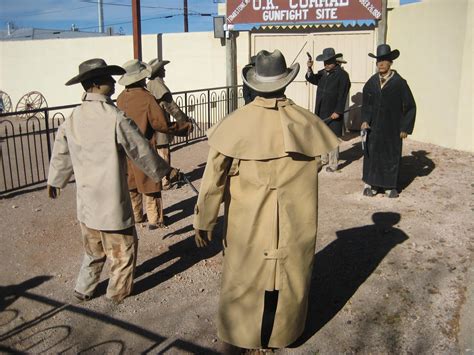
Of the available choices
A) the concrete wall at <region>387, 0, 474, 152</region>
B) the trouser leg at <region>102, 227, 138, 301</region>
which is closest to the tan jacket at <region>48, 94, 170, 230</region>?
the trouser leg at <region>102, 227, 138, 301</region>

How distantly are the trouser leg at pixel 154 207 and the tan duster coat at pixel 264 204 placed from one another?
260cm

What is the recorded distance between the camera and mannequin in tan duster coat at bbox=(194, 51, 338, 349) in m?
3.19

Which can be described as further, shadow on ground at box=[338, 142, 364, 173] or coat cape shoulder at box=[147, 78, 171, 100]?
shadow on ground at box=[338, 142, 364, 173]

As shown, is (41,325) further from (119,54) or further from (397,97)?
(119,54)

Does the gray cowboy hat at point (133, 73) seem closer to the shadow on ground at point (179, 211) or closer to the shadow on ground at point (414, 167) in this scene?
the shadow on ground at point (179, 211)

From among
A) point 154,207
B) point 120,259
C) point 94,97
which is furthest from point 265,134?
point 154,207

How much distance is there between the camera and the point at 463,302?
4297 mm

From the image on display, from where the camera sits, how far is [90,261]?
427 centimetres

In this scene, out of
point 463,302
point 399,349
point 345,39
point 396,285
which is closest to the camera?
point 399,349

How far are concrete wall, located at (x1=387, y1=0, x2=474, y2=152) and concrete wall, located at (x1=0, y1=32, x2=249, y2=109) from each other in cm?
441

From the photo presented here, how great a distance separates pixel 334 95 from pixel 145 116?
3.97m

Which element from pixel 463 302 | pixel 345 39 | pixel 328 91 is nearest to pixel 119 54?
pixel 345 39

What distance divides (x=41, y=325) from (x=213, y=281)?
4.95ft

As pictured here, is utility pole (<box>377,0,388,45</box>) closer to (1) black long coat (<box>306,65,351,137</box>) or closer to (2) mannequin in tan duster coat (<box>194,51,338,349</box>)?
(1) black long coat (<box>306,65,351,137</box>)
